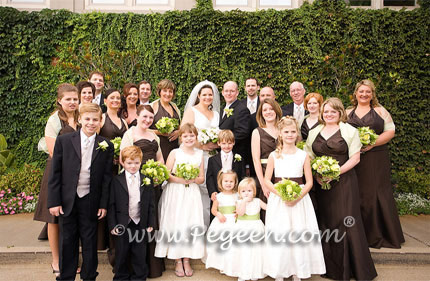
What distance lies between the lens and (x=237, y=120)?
575cm

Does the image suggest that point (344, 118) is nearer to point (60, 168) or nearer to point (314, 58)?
point (60, 168)

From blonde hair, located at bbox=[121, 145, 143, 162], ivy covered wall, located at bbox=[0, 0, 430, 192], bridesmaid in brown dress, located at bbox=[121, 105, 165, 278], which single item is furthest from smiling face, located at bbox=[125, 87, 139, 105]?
ivy covered wall, located at bbox=[0, 0, 430, 192]

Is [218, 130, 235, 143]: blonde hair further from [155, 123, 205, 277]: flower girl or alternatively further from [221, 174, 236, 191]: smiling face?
[221, 174, 236, 191]: smiling face

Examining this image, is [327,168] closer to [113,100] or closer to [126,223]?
[126,223]

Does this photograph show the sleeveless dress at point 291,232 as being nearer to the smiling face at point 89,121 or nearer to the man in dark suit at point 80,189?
the man in dark suit at point 80,189

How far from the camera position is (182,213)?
194 inches

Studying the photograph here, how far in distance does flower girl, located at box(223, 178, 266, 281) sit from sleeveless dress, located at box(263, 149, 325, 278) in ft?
0.38

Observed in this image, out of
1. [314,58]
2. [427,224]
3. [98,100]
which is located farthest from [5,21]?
[427,224]

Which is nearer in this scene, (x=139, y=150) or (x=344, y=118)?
(x=139, y=150)

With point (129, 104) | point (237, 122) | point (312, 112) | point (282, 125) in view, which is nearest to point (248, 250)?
point (282, 125)

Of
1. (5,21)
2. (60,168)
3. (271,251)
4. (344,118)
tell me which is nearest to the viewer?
(60,168)

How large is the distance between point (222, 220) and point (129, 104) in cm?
265

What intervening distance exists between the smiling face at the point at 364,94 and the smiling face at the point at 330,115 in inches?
44.0

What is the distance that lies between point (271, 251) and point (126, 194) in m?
1.99
